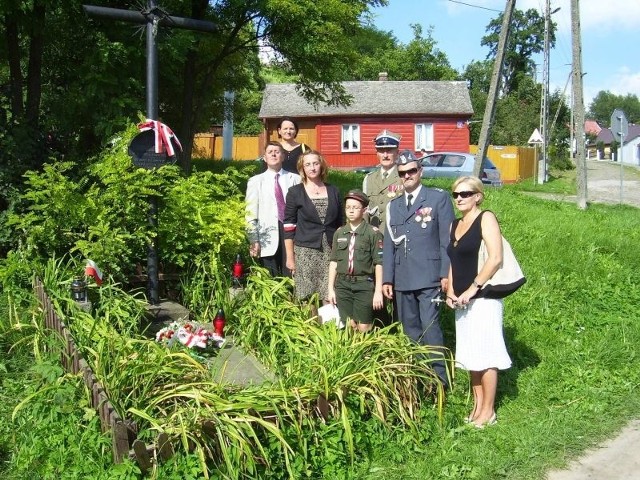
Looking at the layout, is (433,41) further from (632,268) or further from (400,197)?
(400,197)

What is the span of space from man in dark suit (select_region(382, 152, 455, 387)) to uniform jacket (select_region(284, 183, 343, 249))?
69 centimetres

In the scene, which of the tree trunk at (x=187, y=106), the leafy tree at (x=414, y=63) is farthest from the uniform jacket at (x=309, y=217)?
the leafy tree at (x=414, y=63)

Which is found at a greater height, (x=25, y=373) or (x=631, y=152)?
(x=631, y=152)

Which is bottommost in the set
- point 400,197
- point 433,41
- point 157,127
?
point 400,197

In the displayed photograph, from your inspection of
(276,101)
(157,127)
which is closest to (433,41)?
(276,101)

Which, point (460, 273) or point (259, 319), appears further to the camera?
point (259, 319)

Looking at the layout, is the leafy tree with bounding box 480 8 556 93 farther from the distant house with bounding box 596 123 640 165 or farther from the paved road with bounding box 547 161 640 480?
the paved road with bounding box 547 161 640 480

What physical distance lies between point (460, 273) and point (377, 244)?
2.37 ft

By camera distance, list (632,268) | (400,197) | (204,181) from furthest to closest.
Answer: (632,268)
(204,181)
(400,197)

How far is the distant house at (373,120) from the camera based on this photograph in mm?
36000

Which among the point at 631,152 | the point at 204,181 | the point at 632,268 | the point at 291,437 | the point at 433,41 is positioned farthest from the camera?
the point at 631,152

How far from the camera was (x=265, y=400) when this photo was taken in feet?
13.6

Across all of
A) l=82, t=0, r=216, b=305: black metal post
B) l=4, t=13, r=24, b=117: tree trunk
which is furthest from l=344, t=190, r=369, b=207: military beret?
l=4, t=13, r=24, b=117: tree trunk

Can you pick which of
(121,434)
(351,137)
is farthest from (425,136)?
(121,434)
